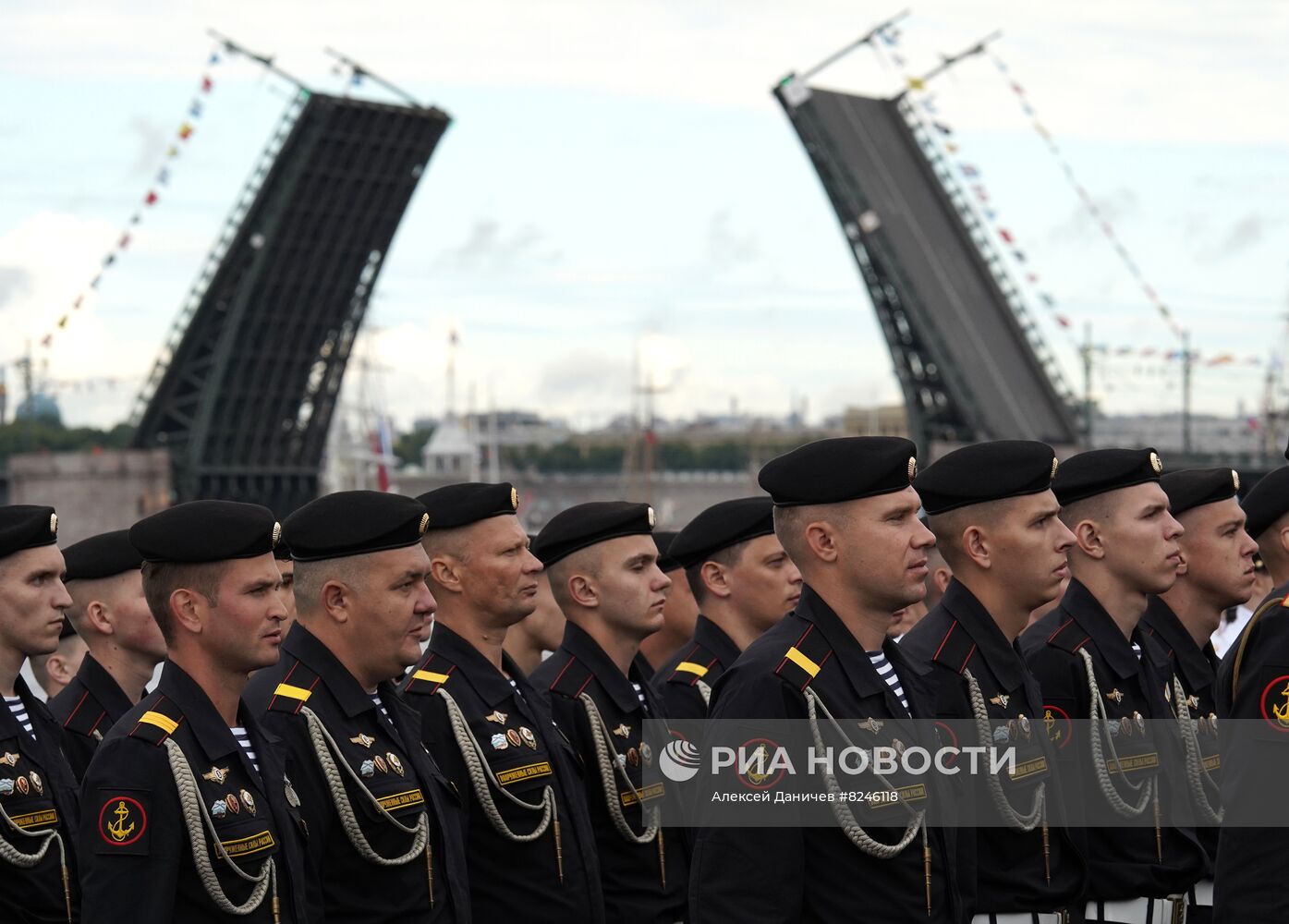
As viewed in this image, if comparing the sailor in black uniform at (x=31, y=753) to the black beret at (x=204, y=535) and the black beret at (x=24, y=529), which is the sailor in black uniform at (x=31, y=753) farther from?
the black beret at (x=204, y=535)

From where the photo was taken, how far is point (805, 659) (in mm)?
3350

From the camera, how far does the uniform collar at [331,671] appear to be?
377 centimetres

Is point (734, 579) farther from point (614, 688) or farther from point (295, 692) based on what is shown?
point (295, 692)

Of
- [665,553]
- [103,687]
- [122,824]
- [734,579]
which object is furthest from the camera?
[665,553]

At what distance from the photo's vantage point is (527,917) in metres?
4.09

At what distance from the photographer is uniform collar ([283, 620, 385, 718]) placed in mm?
3766

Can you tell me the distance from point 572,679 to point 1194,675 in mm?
1623

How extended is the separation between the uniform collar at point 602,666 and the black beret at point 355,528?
1049 mm

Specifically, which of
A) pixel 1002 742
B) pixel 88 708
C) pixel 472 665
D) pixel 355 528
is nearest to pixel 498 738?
pixel 472 665

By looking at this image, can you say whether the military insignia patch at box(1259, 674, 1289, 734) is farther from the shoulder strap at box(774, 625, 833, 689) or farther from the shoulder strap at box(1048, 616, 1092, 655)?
the shoulder strap at box(1048, 616, 1092, 655)

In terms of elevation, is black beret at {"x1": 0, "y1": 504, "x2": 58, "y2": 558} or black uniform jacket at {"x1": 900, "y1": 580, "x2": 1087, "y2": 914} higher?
black beret at {"x1": 0, "y1": 504, "x2": 58, "y2": 558}

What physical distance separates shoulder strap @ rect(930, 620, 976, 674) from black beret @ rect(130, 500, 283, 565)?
140 centimetres

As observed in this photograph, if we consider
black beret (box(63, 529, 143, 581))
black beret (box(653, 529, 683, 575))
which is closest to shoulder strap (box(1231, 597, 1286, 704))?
black beret (box(653, 529, 683, 575))
